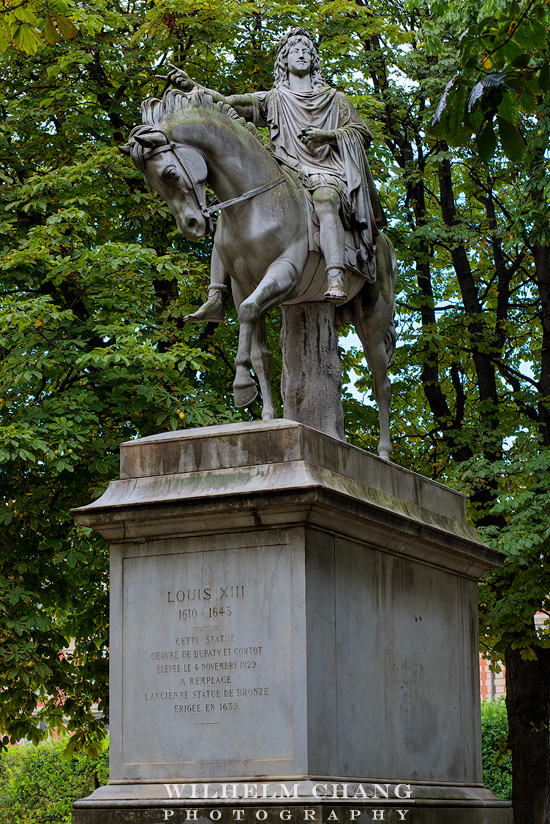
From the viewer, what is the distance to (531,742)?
1516 cm

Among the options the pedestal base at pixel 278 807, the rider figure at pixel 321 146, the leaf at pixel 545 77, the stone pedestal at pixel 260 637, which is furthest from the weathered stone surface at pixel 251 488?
the leaf at pixel 545 77

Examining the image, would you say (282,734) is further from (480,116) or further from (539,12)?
(539,12)

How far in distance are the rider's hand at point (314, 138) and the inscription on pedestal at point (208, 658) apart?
→ 125 inches

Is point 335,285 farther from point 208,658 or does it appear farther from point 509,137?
point 509,137

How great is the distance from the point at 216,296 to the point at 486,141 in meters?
3.38

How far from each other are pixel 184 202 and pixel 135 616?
97.4 inches

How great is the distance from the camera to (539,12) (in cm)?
514

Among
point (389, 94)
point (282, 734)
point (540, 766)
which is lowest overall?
point (540, 766)

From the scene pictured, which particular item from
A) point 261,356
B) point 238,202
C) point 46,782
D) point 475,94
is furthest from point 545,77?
point 46,782

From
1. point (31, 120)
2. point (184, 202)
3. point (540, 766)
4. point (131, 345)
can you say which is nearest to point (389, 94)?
point (31, 120)

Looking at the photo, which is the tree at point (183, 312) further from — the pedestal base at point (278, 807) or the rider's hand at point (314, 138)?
the pedestal base at point (278, 807)

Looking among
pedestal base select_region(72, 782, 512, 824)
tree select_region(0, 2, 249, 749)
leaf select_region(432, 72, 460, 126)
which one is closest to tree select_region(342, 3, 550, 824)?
tree select_region(0, 2, 249, 749)

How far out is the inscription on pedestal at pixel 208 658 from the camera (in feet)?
20.1

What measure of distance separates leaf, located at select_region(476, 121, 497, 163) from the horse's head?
269 centimetres
